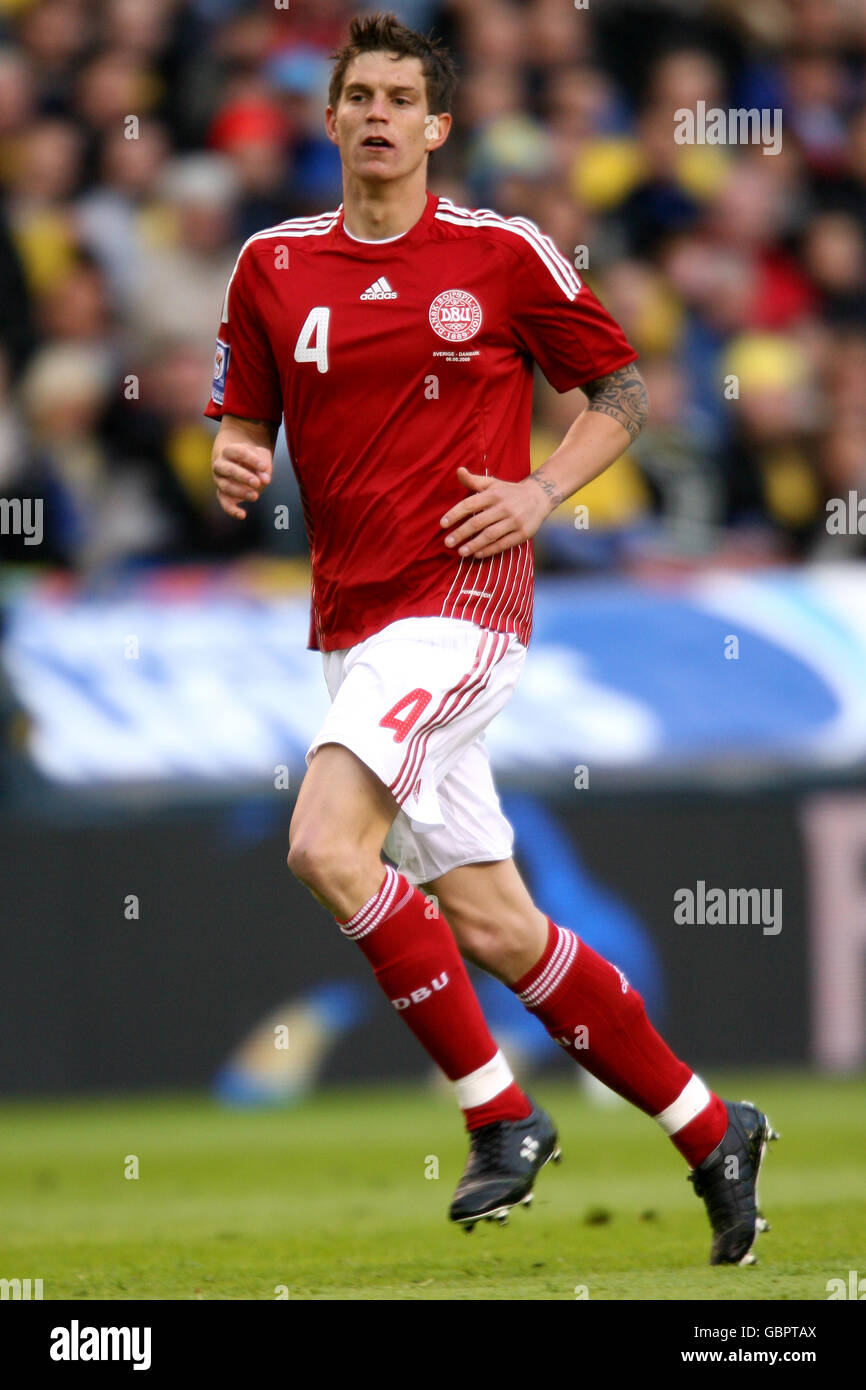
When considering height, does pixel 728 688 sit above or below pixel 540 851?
above

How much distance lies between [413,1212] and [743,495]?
4725 millimetres

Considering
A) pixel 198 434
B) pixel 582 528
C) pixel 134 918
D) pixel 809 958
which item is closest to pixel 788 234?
pixel 582 528

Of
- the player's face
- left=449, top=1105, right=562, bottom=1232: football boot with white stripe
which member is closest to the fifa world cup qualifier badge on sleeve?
the player's face

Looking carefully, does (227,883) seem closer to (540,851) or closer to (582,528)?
(540,851)

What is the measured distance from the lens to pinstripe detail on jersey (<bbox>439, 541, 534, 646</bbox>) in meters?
4.60

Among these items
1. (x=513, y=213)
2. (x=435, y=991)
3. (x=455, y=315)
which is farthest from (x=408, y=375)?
(x=513, y=213)

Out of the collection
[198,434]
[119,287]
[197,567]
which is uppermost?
[119,287]

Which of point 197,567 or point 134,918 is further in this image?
point 197,567

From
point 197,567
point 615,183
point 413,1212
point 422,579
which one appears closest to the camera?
point 422,579

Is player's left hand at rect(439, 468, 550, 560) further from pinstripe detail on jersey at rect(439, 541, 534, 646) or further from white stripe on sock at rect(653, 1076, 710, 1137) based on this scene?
white stripe on sock at rect(653, 1076, 710, 1137)

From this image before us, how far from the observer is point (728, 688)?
884 centimetres

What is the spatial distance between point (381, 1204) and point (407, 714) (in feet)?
7.46

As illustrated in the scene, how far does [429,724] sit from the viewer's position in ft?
14.5

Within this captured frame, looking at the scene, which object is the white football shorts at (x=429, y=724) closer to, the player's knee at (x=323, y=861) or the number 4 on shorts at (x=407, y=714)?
the number 4 on shorts at (x=407, y=714)
